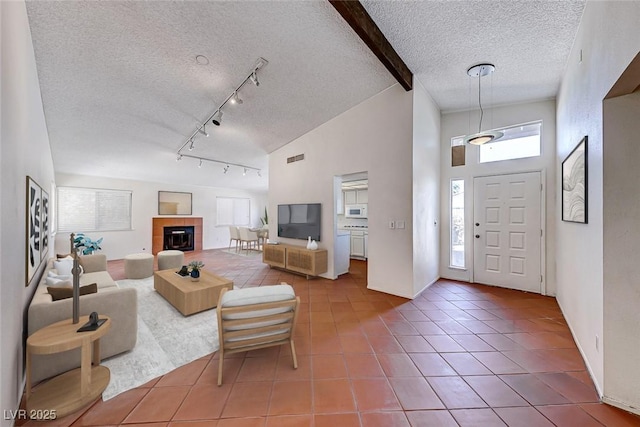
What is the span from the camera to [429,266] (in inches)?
161

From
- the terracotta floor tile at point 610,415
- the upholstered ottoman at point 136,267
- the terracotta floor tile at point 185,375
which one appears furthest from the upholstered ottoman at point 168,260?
the terracotta floor tile at point 610,415

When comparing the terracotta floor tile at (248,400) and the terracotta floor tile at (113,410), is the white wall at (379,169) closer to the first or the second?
the terracotta floor tile at (248,400)

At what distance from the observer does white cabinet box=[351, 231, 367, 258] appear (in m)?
6.27

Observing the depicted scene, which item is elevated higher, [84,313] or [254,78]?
[254,78]

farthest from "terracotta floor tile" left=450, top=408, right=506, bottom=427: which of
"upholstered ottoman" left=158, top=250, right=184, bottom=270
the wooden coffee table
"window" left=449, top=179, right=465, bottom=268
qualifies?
"upholstered ottoman" left=158, top=250, right=184, bottom=270

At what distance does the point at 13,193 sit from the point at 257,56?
245cm

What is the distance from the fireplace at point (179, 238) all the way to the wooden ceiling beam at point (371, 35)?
795 cm

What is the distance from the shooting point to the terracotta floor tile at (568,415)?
1.46 m

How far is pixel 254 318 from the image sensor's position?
6.13 feet

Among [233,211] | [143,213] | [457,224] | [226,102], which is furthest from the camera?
[233,211]

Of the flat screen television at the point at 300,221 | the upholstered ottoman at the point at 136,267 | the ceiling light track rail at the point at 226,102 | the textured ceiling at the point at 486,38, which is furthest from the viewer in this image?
the flat screen television at the point at 300,221

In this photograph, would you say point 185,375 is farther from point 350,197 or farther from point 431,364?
point 350,197

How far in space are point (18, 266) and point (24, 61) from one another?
166cm

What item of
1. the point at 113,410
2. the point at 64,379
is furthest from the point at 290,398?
the point at 64,379
